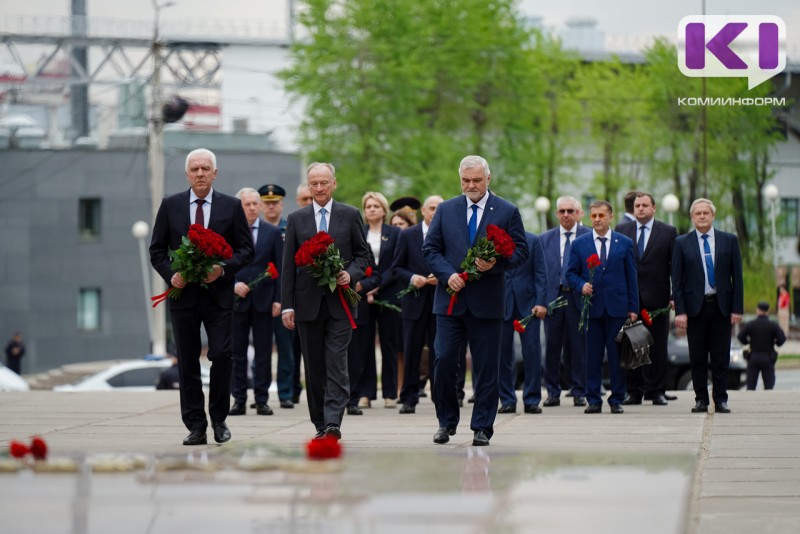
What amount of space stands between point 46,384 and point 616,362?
30056 millimetres

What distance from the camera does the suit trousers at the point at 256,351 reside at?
14250mm

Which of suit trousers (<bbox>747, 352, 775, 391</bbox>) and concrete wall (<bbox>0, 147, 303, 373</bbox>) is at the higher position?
concrete wall (<bbox>0, 147, 303, 373</bbox>)

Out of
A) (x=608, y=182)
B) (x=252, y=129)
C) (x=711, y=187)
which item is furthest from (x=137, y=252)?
(x=711, y=187)

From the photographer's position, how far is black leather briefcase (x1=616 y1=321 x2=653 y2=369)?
45.1 ft

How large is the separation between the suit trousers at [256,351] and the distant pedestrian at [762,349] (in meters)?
11.0

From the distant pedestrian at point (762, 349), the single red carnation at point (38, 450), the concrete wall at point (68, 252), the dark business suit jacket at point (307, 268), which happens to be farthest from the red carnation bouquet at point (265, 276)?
the concrete wall at point (68, 252)

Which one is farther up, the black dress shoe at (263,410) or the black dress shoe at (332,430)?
the black dress shoe at (332,430)

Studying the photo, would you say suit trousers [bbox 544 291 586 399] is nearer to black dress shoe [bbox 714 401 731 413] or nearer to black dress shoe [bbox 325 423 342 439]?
black dress shoe [bbox 714 401 731 413]

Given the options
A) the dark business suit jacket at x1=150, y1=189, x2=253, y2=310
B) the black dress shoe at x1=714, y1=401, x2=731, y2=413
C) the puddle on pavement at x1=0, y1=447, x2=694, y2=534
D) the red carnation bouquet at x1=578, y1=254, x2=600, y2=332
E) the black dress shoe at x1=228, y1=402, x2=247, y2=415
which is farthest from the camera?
the black dress shoe at x1=228, y1=402, x2=247, y2=415

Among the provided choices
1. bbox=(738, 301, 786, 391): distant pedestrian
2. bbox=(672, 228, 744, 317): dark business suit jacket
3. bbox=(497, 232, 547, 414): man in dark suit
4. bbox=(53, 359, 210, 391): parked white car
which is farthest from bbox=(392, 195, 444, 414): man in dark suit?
bbox=(53, 359, 210, 391): parked white car

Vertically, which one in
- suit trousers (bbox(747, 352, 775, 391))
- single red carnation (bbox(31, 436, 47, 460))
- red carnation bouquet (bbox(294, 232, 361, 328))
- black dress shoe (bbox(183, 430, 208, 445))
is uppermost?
red carnation bouquet (bbox(294, 232, 361, 328))

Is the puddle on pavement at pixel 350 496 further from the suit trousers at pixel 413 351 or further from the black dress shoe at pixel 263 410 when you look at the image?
the suit trousers at pixel 413 351

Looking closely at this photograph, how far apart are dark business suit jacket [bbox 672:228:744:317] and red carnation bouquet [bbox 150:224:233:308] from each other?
5224 millimetres

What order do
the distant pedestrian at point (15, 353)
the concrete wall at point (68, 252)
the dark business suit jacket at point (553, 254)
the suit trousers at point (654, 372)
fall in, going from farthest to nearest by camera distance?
the concrete wall at point (68, 252) → the distant pedestrian at point (15, 353) → the suit trousers at point (654, 372) → the dark business suit jacket at point (553, 254)
